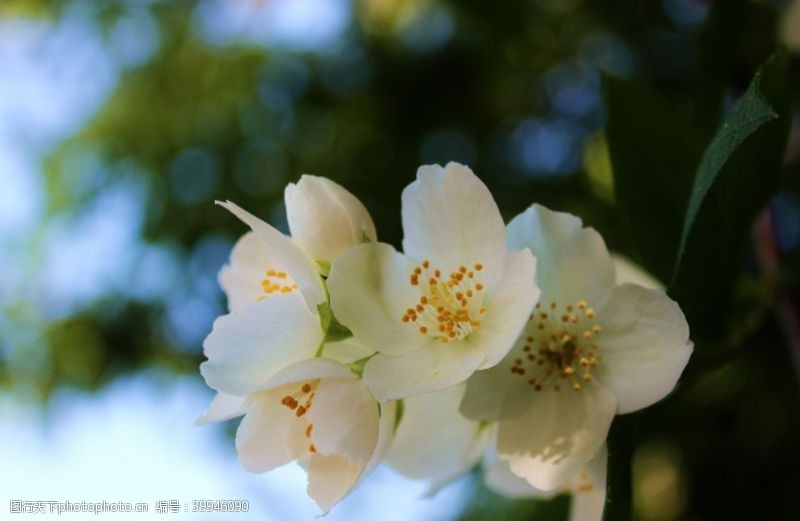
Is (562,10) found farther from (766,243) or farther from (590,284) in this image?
(590,284)

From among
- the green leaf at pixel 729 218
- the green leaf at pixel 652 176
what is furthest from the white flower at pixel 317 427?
the green leaf at pixel 652 176

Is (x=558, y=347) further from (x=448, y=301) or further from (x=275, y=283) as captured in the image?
(x=275, y=283)

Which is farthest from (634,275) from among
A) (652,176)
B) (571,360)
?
(571,360)

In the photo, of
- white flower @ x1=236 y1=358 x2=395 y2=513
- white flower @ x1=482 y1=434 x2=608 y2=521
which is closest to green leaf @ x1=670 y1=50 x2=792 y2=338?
white flower @ x1=482 y1=434 x2=608 y2=521

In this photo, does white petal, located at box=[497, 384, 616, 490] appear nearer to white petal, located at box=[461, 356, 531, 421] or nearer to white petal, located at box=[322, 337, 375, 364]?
white petal, located at box=[461, 356, 531, 421]

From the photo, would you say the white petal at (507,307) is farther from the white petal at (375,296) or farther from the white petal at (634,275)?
the white petal at (634,275)
